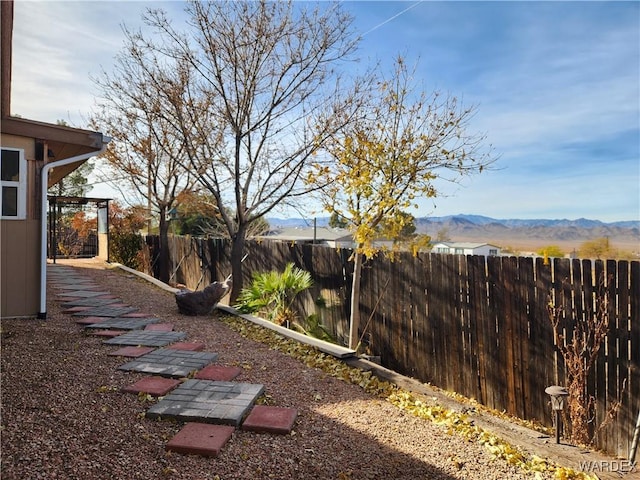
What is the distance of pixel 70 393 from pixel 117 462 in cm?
111

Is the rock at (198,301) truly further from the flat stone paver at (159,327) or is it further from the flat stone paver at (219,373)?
the flat stone paver at (219,373)

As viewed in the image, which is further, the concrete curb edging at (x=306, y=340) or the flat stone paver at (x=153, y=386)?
the concrete curb edging at (x=306, y=340)

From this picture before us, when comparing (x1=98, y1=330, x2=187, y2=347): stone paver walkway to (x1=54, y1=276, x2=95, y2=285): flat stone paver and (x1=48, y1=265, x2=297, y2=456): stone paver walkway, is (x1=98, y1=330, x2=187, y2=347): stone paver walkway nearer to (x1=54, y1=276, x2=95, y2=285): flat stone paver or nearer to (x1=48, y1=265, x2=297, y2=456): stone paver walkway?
(x1=48, y1=265, x2=297, y2=456): stone paver walkway

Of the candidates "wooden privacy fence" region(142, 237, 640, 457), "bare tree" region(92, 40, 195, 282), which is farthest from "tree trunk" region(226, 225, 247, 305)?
"wooden privacy fence" region(142, 237, 640, 457)

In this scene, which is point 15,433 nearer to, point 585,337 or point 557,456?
point 557,456

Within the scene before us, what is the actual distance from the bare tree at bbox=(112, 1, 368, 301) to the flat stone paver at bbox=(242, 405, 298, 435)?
5.09m

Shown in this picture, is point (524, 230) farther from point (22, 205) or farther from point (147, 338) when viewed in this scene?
point (22, 205)

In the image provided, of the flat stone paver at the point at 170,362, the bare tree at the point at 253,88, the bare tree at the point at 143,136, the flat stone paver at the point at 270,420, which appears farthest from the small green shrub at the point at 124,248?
the flat stone paver at the point at 270,420

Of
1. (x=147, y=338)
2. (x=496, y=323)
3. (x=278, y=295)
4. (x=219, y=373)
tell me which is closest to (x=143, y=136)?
(x=278, y=295)

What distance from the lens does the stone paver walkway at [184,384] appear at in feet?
8.71

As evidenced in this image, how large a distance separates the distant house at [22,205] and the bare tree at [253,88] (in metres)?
2.58

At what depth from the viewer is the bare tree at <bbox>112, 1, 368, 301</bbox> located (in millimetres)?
7271

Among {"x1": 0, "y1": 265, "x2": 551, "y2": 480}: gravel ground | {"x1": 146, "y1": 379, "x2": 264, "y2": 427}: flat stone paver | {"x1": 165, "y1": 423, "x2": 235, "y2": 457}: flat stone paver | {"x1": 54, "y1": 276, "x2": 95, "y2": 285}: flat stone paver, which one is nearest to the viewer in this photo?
{"x1": 0, "y1": 265, "x2": 551, "y2": 480}: gravel ground

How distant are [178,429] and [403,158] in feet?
13.3
